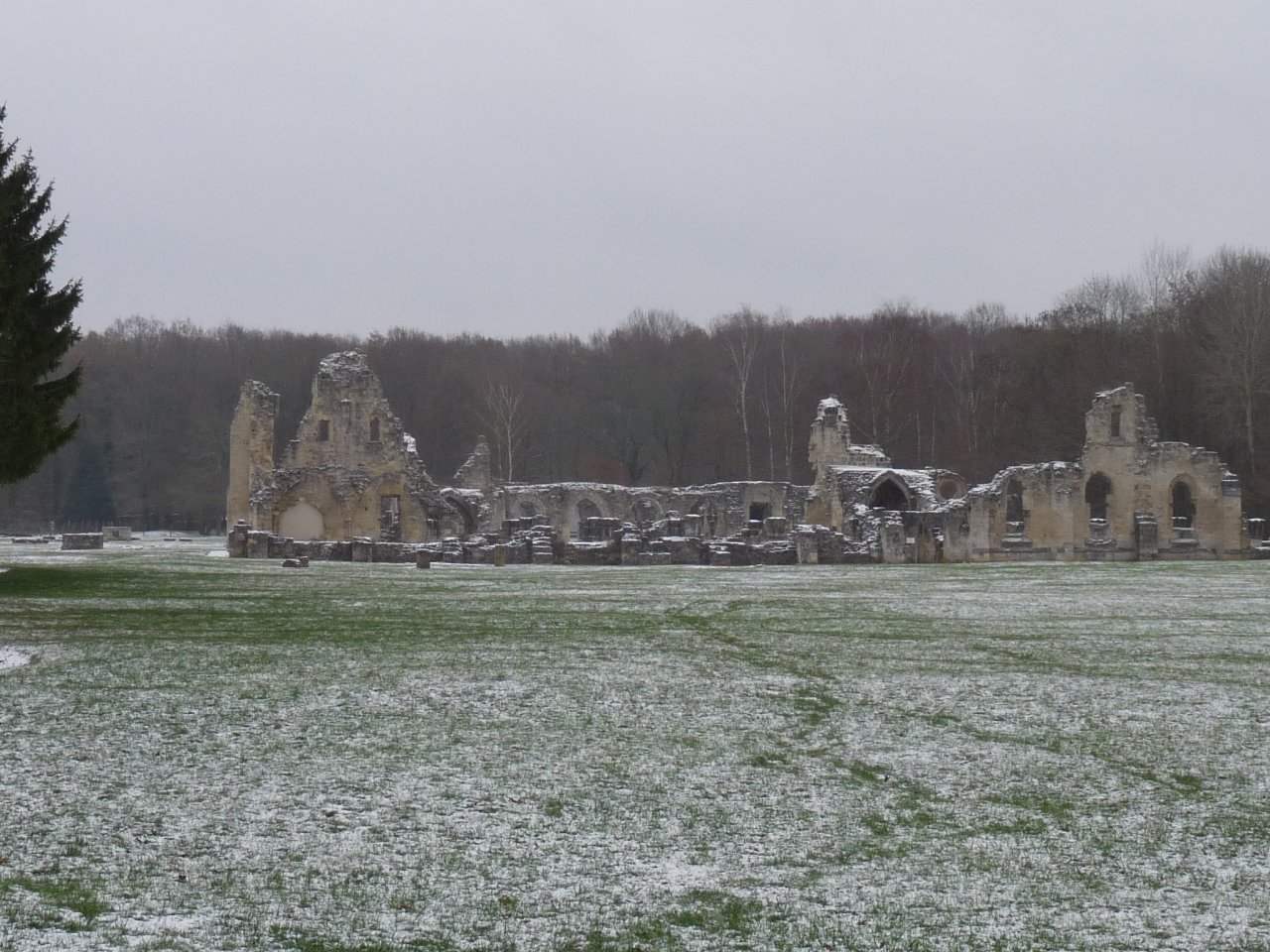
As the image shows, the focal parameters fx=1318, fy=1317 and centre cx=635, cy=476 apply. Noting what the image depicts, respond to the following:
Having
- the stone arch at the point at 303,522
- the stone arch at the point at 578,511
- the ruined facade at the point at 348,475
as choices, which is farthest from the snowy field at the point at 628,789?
the stone arch at the point at 578,511

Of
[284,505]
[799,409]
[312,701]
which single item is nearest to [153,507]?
[284,505]

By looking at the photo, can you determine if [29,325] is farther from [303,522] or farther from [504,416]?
[504,416]

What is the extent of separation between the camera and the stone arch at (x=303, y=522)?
4166cm

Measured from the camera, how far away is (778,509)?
48.5 m

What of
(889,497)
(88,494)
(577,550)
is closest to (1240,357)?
(889,497)

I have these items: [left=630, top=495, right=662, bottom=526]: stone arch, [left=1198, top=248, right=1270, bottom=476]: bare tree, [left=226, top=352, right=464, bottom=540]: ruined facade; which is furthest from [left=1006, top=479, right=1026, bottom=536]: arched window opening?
[left=226, top=352, right=464, bottom=540]: ruined facade

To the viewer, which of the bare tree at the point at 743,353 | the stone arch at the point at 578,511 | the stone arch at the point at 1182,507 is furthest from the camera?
the bare tree at the point at 743,353

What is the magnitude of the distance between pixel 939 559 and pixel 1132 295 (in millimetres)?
28501

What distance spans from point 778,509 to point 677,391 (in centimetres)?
2234

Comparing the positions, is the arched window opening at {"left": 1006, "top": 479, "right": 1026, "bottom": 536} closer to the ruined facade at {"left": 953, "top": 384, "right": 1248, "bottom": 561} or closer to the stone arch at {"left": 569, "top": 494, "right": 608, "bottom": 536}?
the ruined facade at {"left": 953, "top": 384, "right": 1248, "bottom": 561}

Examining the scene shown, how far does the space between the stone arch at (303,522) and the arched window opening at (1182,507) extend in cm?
2808

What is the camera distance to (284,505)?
4166cm

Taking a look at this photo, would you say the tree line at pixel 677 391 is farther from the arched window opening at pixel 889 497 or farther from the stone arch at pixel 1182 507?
the arched window opening at pixel 889 497

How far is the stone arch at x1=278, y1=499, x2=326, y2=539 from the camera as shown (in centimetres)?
4166
